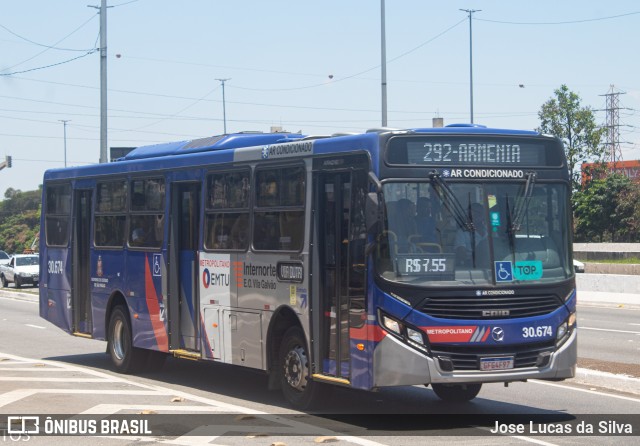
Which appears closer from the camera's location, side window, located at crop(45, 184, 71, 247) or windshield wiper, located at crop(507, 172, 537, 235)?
windshield wiper, located at crop(507, 172, 537, 235)

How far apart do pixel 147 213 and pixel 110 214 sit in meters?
1.41

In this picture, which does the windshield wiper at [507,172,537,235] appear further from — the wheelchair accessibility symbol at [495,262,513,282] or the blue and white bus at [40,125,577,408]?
the wheelchair accessibility symbol at [495,262,513,282]

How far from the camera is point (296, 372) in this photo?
1257 centimetres

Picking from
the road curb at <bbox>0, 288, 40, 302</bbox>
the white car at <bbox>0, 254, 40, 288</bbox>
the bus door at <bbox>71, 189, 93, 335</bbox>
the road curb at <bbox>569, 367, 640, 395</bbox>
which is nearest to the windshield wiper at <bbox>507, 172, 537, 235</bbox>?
the road curb at <bbox>569, 367, 640, 395</bbox>

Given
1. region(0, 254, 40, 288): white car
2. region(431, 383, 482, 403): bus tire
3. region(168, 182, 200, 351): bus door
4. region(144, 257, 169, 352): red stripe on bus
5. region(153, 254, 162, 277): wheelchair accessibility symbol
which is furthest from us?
region(0, 254, 40, 288): white car

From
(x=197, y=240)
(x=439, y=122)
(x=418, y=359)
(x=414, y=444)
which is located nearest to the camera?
(x=414, y=444)

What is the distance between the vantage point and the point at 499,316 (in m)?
11.1

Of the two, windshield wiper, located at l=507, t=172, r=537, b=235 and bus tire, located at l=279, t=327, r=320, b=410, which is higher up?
windshield wiper, located at l=507, t=172, r=537, b=235

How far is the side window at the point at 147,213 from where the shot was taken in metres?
15.8

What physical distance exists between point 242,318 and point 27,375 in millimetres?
4225

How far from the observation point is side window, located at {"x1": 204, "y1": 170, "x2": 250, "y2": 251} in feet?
45.0

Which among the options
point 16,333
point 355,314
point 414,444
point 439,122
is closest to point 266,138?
point 439,122

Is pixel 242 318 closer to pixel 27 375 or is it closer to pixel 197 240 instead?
pixel 197 240

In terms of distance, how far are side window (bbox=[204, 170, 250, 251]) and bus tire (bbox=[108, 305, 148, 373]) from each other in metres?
2.96
